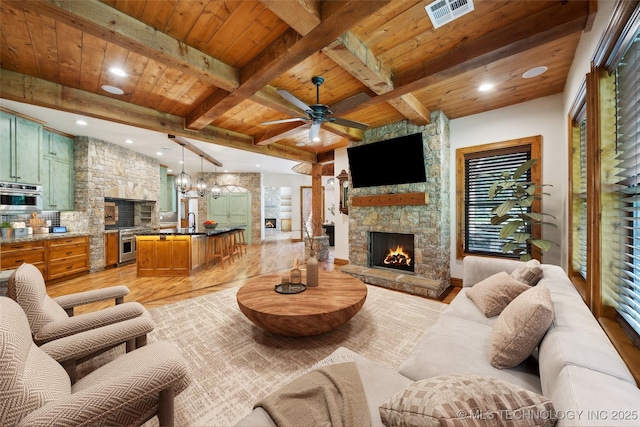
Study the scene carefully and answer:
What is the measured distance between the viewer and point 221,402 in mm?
1577

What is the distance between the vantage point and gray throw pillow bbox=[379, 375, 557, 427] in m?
0.65

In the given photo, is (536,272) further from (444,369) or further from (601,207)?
(444,369)

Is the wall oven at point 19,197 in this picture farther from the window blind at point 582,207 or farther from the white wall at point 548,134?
the window blind at point 582,207

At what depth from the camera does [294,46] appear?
191 cm

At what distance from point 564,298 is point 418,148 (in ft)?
9.39

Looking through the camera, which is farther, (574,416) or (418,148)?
(418,148)

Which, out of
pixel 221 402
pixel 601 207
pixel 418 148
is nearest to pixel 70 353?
pixel 221 402

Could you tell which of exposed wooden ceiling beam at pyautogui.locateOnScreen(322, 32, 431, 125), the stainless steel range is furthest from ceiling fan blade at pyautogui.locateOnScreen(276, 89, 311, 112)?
the stainless steel range

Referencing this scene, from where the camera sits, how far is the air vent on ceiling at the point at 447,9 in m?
1.71

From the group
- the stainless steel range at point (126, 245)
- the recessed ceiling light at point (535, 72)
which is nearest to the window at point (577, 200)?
the recessed ceiling light at point (535, 72)

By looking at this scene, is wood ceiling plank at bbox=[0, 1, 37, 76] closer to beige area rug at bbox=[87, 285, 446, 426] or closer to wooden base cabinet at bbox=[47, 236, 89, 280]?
beige area rug at bbox=[87, 285, 446, 426]

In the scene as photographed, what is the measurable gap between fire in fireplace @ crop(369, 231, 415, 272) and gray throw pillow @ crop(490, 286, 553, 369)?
297 centimetres

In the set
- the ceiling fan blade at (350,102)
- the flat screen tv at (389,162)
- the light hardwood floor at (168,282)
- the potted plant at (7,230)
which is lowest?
the light hardwood floor at (168,282)

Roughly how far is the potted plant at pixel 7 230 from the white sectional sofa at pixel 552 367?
551 centimetres
